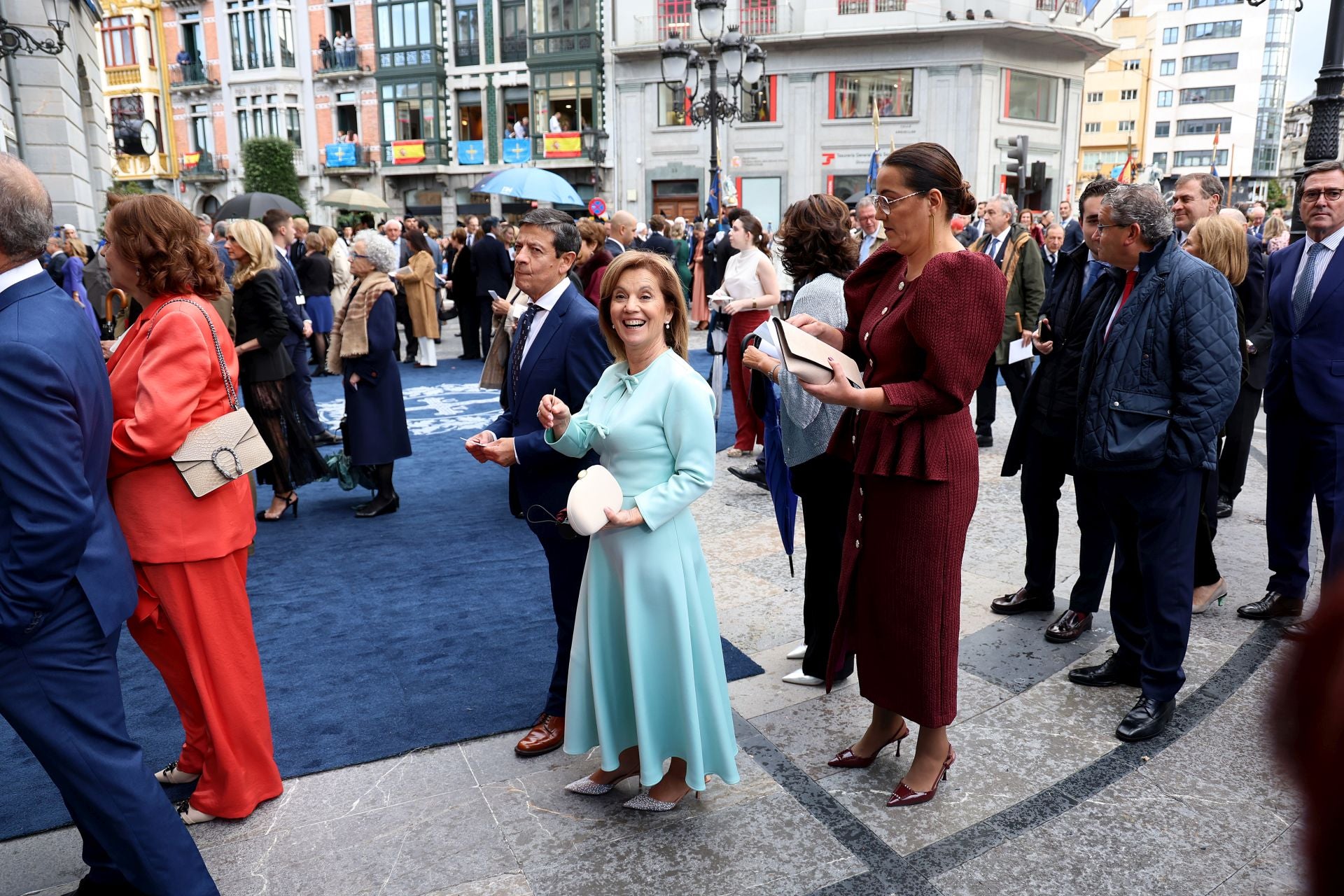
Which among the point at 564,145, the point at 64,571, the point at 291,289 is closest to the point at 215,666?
the point at 64,571

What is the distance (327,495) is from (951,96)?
2996cm

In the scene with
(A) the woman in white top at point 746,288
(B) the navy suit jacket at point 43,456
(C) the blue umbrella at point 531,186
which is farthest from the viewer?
(C) the blue umbrella at point 531,186

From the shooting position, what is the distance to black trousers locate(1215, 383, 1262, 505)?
616 cm

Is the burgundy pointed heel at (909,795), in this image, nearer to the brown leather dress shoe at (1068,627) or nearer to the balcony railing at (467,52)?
the brown leather dress shoe at (1068,627)

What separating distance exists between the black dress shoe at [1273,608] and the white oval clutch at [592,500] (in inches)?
146

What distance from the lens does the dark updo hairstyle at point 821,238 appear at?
15.0 ft

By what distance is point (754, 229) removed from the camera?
25.6 feet

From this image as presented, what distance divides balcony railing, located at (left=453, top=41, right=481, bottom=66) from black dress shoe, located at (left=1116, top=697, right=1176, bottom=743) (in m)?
41.7

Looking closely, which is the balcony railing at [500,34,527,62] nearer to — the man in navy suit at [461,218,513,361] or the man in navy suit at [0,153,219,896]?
the man in navy suit at [461,218,513,361]

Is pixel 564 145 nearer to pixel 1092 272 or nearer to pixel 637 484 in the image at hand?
pixel 1092 272

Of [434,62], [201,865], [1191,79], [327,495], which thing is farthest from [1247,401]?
[1191,79]

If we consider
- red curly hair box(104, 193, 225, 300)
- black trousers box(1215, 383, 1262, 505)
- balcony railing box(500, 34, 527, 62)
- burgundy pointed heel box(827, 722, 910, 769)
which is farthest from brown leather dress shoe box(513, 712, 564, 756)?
balcony railing box(500, 34, 527, 62)

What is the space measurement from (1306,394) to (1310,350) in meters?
0.22

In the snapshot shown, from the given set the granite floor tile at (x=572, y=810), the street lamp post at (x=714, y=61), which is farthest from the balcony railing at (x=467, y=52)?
the granite floor tile at (x=572, y=810)
